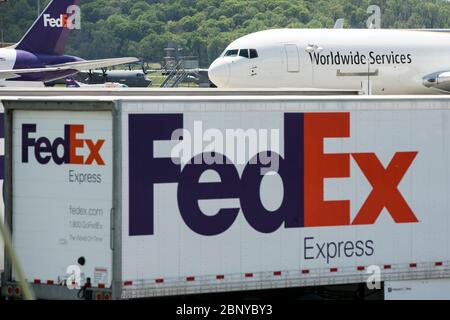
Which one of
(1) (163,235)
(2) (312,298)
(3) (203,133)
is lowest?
(2) (312,298)

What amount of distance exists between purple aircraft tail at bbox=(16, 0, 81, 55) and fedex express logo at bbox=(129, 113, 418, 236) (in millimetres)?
47458

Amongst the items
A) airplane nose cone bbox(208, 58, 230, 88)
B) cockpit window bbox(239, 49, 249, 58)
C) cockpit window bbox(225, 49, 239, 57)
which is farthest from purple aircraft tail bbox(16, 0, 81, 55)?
cockpit window bbox(239, 49, 249, 58)

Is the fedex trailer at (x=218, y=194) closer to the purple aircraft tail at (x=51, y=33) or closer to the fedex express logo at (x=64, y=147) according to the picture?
the fedex express logo at (x=64, y=147)

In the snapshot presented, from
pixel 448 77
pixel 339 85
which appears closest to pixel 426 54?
pixel 448 77

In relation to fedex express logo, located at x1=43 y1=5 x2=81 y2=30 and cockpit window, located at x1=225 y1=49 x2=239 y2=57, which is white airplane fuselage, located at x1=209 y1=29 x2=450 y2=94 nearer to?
cockpit window, located at x1=225 y1=49 x2=239 y2=57

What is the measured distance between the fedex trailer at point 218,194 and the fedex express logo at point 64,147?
0.05 ft

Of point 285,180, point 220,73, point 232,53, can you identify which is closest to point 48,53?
point 232,53

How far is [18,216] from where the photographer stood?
41.5 feet

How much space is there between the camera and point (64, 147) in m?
12.5

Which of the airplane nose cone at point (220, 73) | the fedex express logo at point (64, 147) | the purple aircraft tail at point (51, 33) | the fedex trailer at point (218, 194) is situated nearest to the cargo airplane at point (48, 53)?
the purple aircraft tail at point (51, 33)

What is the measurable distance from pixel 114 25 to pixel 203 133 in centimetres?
15247

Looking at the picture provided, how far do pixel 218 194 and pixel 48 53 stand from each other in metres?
48.6

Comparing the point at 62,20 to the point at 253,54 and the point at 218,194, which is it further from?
the point at 218,194
